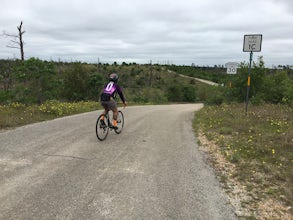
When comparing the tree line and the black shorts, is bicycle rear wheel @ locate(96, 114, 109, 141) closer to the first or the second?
the black shorts

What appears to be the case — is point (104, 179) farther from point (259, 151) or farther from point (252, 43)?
point (252, 43)

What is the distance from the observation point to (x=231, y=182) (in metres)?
4.63

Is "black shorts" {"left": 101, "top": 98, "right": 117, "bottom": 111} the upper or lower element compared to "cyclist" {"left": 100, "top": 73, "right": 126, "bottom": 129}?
lower

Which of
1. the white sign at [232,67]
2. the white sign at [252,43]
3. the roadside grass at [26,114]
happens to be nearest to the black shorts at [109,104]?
the roadside grass at [26,114]

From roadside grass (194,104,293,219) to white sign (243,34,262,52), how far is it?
267 cm

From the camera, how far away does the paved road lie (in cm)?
352

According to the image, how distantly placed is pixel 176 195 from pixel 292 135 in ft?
15.9

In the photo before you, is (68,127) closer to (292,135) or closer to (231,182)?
(231,182)

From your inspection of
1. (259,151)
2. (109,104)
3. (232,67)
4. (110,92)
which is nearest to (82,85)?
(232,67)

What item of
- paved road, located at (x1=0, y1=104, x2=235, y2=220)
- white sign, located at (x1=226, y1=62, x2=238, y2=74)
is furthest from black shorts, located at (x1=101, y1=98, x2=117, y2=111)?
white sign, located at (x1=226, y1=62, x2=238, y2=74)

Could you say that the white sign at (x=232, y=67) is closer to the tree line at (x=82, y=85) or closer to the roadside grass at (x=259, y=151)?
the tree line at (x=82, y=85)

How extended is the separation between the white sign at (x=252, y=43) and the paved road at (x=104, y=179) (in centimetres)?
519

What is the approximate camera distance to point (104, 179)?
4562 millimetres

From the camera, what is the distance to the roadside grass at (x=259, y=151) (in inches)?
167
